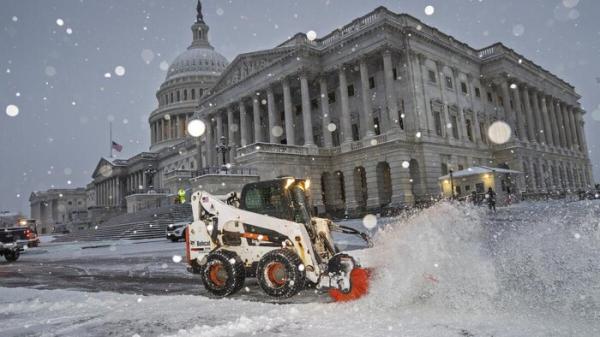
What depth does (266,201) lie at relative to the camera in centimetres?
732

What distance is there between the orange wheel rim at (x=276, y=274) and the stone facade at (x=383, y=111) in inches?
1041

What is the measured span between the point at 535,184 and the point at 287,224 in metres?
44.9

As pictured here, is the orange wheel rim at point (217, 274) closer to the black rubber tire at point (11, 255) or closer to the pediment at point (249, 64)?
the black rubber tire at point (11, 255)

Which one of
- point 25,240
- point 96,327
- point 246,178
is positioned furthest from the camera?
point 246,178

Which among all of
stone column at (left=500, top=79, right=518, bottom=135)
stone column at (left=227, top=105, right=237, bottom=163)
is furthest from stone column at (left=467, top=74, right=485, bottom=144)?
stone column at (left=227, top=105, right=237, bottom=163)

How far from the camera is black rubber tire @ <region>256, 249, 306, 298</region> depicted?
21.5 feet

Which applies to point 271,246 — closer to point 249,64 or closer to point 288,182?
point 288,182

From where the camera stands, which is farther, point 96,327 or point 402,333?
point 96,327

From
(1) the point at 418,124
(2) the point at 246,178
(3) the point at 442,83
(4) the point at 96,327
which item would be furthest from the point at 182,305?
(3) the point at 442,83

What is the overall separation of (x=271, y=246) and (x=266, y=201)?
31.6 inches

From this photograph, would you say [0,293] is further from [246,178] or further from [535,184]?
[535,184]

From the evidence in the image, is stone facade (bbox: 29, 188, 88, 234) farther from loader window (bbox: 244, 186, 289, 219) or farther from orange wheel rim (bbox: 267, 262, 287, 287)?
orange wheel rim (bbox: 267, 262, 287, 287)

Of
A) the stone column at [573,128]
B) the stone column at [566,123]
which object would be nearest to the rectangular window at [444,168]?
the stone column at [566,123]

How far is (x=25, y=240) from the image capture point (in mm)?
24938
